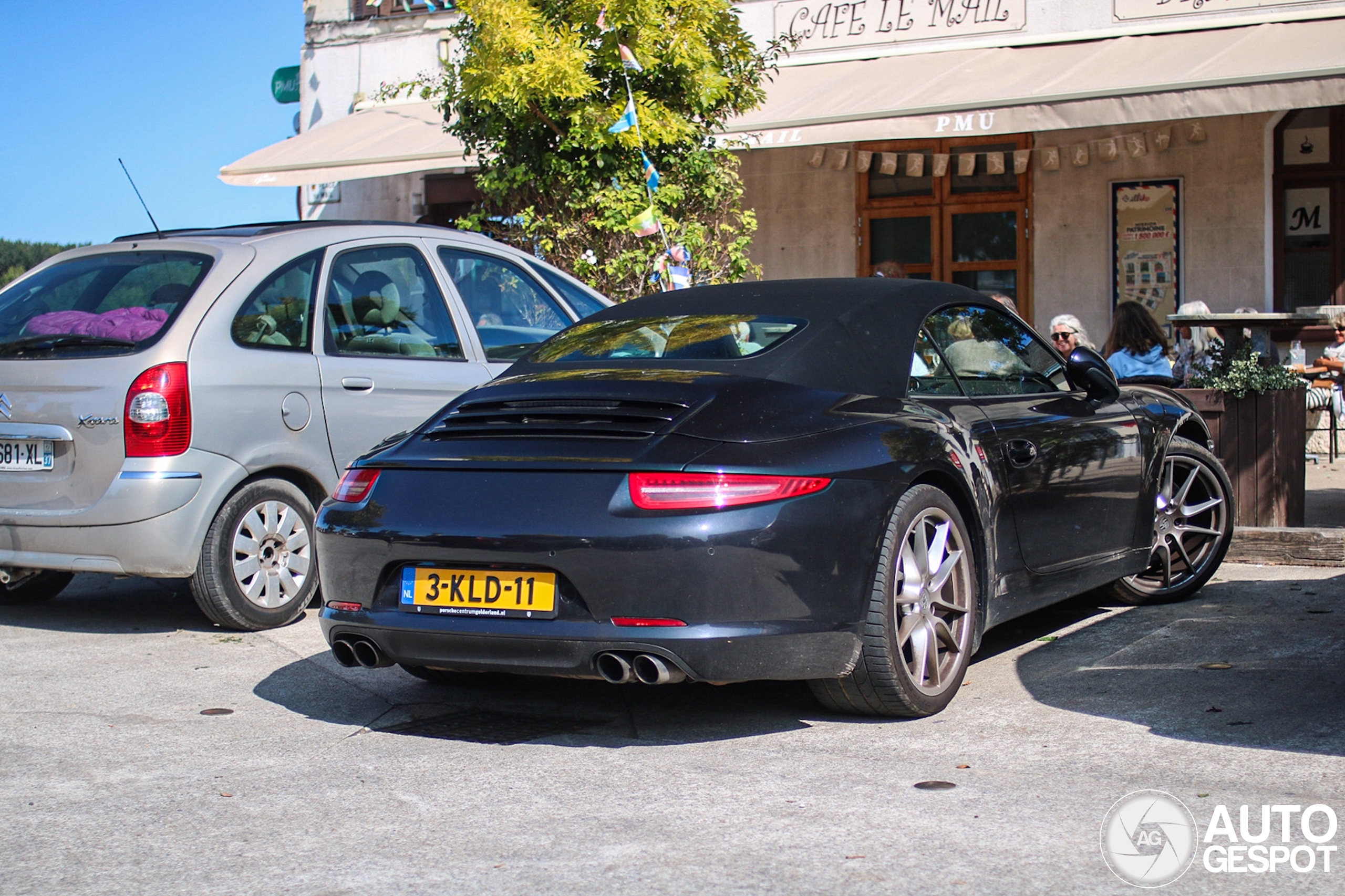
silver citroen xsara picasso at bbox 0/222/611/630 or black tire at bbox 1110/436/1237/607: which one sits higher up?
silver citroen xsara picasso at bbox 0/222/611/630

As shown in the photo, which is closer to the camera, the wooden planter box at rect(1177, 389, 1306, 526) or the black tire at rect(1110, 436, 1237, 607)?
the black tire at rect(1110, 436, 1237, 607)

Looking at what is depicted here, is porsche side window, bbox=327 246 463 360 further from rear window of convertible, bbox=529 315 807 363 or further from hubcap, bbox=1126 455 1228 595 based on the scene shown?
hubcap, bbox=1126 455 1228 595

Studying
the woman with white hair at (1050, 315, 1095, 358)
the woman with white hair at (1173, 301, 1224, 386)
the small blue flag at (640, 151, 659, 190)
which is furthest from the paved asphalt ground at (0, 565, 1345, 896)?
the small blue flag at (640, 151, 659, 190)

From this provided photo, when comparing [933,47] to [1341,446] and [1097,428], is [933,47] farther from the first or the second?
[1097,428]

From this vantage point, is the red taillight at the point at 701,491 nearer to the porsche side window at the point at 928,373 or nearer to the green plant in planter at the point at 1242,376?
the porsche side window at the point at 928,373

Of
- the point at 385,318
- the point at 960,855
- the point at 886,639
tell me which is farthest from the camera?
the point at 385,318

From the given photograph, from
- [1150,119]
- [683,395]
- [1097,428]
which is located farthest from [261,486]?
[1150,119]

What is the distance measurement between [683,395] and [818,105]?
29.2 feet

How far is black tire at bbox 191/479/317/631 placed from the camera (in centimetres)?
582

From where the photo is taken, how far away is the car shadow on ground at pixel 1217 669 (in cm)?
420

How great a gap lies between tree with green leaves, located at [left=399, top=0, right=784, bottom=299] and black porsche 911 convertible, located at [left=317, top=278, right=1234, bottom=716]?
16.3ft

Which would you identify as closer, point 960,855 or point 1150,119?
point 960,855

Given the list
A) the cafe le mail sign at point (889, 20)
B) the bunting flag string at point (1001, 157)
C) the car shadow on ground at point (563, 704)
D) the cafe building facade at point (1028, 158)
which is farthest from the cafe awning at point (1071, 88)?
the car shadow on ground at point (563, 704)

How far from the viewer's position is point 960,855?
10.2ft
